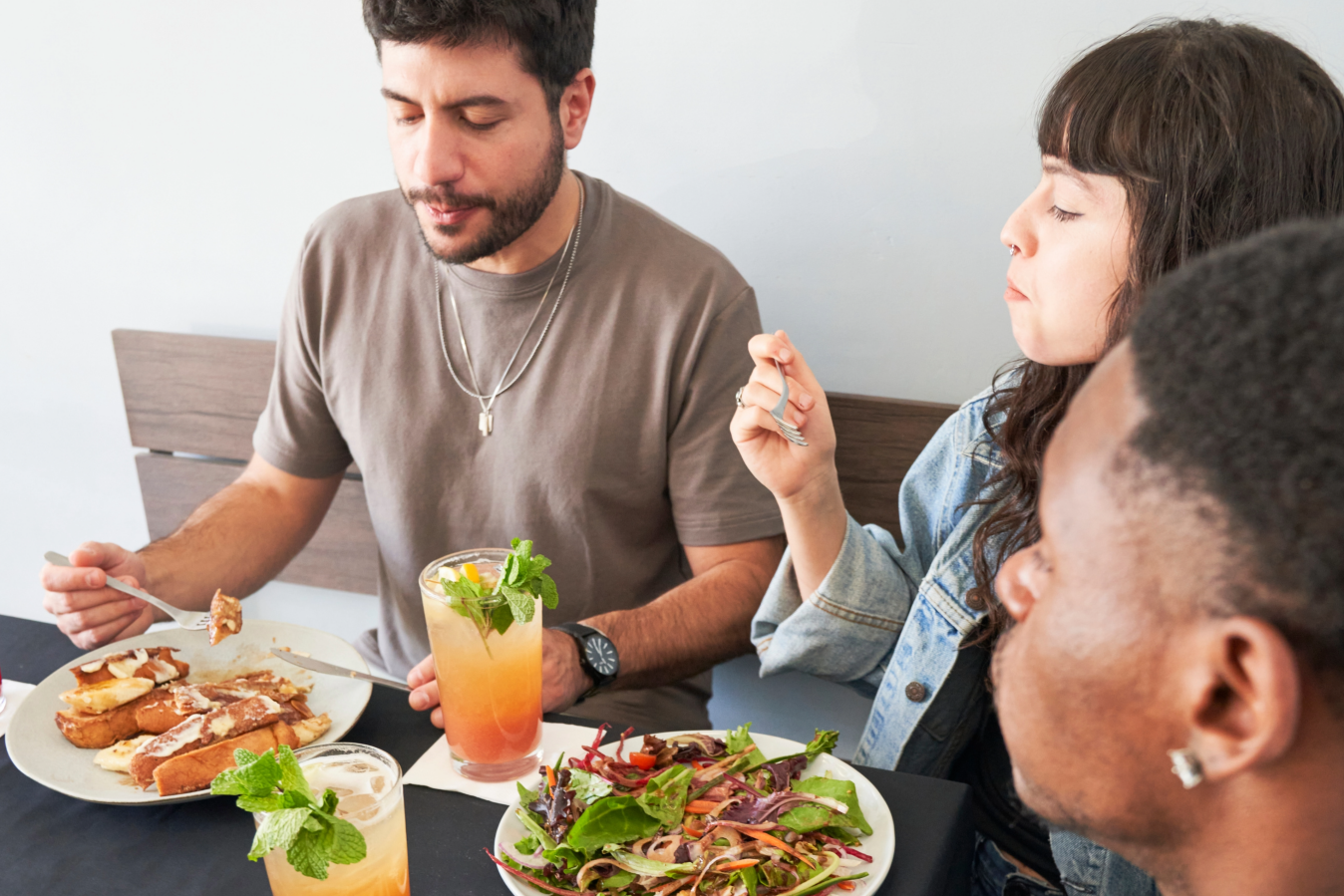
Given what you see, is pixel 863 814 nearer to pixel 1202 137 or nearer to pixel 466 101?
pixel 1202 137

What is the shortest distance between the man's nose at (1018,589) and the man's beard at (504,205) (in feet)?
3.65

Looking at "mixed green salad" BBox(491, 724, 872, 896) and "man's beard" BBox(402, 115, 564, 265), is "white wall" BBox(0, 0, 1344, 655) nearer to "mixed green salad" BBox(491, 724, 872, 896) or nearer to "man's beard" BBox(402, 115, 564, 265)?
"man's beard" BBox(402, 115, 564, 265)

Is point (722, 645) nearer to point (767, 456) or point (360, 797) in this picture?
point (767, 456)

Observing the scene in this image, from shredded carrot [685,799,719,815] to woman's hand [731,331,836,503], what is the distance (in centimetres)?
45

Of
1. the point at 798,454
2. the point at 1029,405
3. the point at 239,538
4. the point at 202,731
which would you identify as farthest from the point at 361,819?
the point at 239,538

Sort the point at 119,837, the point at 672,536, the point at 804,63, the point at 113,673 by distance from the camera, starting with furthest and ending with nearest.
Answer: the point at 672,536 < the point at 804,63 < the point at 113,673 < the point at 119,837

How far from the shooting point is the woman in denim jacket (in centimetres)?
101

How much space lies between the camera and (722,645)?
1.49 metres

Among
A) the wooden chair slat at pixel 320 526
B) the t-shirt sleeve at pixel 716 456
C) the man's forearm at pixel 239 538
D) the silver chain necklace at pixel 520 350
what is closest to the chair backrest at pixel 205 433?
the wooden chair slat at pixel 320 526

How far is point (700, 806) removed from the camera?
0.91 metres

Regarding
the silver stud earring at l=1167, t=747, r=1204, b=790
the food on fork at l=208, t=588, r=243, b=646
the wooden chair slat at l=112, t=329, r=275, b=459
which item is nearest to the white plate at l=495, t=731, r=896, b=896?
the silver stud earring at l=1167, t=747, r=1204, b=790

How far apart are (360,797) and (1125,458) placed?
592 mm

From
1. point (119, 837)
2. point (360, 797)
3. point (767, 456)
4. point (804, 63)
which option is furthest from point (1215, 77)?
point (119, 837)

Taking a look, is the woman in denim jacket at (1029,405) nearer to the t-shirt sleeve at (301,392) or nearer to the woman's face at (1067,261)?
the woman's face at (1067,261)
